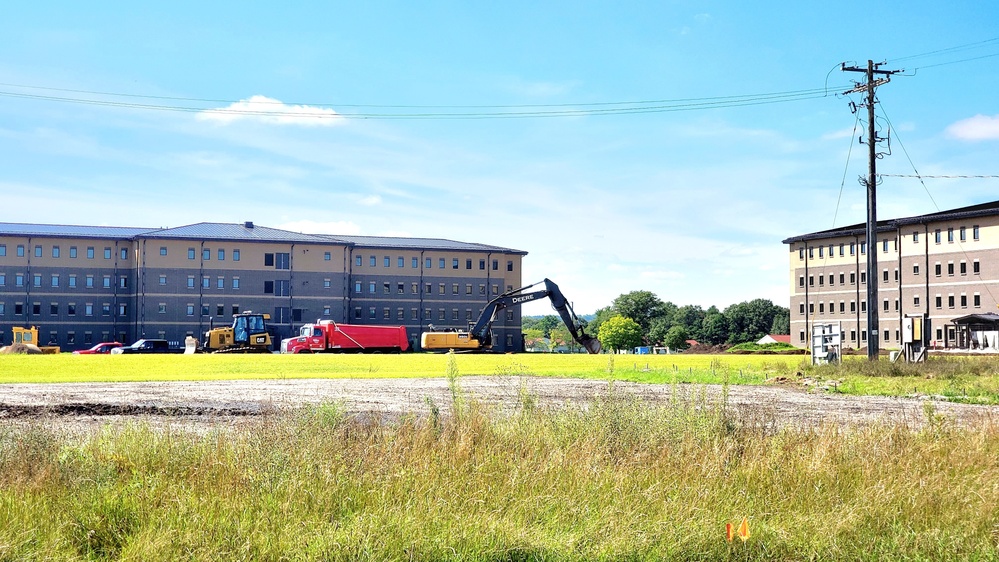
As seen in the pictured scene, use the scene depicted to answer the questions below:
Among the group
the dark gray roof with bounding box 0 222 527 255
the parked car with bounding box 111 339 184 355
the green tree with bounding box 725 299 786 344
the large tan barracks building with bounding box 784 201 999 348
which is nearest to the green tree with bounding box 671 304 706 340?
the green tree with bounding box 725 299 786 344

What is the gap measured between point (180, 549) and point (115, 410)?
419 inches

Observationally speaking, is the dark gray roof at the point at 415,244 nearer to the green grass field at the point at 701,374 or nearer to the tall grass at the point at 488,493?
the green grass field at the point at 701,374

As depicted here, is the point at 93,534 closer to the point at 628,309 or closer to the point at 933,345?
the point at 933,345

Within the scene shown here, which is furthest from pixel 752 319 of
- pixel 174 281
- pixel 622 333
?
pixel 174 281

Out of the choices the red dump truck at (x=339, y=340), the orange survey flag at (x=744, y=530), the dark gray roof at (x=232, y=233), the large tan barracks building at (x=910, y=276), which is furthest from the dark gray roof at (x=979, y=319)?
the orange survey flag at (x=744, y=530)

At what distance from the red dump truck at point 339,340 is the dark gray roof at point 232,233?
30.0 meters

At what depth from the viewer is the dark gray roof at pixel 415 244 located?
107812 mm

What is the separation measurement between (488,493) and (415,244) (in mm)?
103701

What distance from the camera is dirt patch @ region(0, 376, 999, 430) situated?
44.4 feet

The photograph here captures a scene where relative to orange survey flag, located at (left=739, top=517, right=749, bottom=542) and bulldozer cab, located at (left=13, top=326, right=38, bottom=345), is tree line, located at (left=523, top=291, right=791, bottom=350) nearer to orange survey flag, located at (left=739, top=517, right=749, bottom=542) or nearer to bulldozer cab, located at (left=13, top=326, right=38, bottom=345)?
bulldozer cab, located at (left=13, top=326, right=38, bottom=345)

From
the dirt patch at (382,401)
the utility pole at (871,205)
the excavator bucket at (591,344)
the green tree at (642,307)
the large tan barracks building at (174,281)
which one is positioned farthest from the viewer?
the green tree at (642,307)

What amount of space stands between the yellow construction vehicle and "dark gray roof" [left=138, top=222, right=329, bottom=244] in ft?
102

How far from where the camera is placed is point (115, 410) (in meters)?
16.1

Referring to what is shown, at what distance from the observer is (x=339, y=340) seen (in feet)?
232
